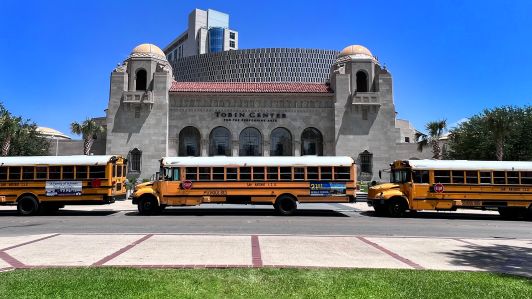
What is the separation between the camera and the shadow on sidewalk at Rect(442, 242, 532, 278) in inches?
327

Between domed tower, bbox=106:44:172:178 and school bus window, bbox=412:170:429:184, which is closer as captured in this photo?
school bus window, bbox=412:170:429:184

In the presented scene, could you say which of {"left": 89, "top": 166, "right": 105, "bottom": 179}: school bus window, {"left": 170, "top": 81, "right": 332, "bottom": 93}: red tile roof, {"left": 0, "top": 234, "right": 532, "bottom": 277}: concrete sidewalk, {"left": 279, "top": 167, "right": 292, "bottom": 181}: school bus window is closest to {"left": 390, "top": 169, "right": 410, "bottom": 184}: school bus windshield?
{"left": 279, "top": 167, "right": 292, "bottom": 181}: school bus window

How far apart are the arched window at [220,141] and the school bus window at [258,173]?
2136 centimetres

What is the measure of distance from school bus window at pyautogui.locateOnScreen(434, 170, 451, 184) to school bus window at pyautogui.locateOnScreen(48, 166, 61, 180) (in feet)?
60.5

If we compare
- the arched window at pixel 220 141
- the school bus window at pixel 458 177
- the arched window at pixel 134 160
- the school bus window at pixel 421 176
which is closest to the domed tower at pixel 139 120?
the arched window at pixel 134 160

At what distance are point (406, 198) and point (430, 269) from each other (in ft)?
42.6

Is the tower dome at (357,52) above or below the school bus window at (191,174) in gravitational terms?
above

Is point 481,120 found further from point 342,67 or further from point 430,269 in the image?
point 430,269

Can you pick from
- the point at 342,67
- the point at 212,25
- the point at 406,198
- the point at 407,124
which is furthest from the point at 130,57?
the point at 212,25

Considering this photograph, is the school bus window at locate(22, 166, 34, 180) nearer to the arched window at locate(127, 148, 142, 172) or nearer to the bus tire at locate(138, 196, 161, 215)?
the bus tire at locate(138, 196, 161, 215)

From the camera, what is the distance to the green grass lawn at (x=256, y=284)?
5.74 meters

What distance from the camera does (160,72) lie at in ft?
136

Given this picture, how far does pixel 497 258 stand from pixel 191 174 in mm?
14418

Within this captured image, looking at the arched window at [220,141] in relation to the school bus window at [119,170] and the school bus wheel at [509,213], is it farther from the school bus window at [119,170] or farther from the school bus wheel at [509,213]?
the school bus wheel at [509,213]
